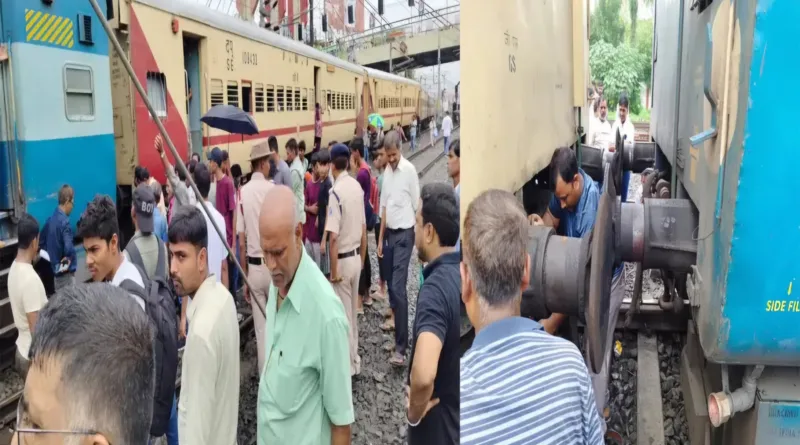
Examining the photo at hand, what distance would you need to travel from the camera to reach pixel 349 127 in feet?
62.7

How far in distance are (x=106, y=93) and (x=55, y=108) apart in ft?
2.88

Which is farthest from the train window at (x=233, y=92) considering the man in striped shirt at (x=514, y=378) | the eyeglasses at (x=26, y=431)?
the eyeglasses at (x=26, y=431)

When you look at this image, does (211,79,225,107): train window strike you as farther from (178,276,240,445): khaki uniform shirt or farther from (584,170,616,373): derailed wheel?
(584,170,616,373): derailed wheel

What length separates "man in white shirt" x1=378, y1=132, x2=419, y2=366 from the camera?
5.99 m

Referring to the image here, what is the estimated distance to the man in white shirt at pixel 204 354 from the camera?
2.51 meters

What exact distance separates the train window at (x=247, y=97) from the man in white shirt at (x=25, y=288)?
6165mm

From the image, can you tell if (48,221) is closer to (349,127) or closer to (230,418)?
(230,418)

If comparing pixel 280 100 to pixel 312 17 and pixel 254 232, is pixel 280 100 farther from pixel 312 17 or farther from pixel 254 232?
pixel 312 17

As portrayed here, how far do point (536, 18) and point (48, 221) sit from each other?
4.56 meters

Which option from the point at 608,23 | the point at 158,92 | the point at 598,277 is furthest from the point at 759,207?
the point at 608,23

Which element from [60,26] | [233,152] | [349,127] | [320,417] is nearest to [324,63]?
[349,127]

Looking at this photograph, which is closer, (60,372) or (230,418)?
(60,372)

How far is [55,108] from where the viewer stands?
6.20 metres

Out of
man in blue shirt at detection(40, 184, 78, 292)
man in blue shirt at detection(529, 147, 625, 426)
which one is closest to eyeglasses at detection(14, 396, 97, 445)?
A: man in blue shirt at detection(529, 147, 625, 426)
